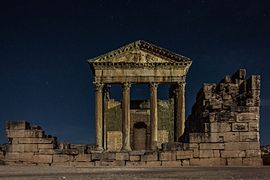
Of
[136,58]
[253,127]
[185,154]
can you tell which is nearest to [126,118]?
[136,58]

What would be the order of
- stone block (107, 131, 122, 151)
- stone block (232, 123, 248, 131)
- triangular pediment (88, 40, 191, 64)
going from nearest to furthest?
stone block (232, 123, 248, 131)
triangular pediment (88, 40, 191, 64)
stone block (107, 131, 122, 151)

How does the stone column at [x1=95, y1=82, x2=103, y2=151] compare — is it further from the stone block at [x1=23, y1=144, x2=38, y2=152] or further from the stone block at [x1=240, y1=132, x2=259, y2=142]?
the stone block at [x1=240, y1=132, x2=259, y2=142]

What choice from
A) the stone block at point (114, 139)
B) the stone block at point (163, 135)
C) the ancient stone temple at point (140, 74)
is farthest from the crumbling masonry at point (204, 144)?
the stone block at point (163, 135)

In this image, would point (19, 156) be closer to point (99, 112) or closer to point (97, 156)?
point (97, 156)

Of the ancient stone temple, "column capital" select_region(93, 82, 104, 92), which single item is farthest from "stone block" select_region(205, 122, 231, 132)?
"column capital" select_region(93, 82, 104, 92)

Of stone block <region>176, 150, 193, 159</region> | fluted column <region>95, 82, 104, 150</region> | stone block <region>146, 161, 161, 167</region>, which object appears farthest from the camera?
fluted column <region>95, 82, 104, 150</region>

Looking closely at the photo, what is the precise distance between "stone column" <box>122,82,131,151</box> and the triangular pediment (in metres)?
2.12

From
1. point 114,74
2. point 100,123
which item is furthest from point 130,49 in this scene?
point 100,123

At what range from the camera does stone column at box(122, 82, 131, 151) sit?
38.6 meters

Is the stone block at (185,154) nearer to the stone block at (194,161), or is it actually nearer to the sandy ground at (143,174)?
the stone block at (194,161)

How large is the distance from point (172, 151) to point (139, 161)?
109 cm

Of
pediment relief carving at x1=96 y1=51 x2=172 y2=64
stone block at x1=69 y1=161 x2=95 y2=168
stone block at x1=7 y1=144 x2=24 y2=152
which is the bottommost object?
stone block at x1=69 y1=161 x2=95 y2=168

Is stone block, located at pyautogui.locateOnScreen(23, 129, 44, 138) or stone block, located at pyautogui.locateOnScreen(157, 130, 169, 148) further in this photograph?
stone block, located at pyautogui.locateOnScreen(157, 130, 169, 148)

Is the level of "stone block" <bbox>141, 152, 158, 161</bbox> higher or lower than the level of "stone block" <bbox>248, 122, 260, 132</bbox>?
lower
